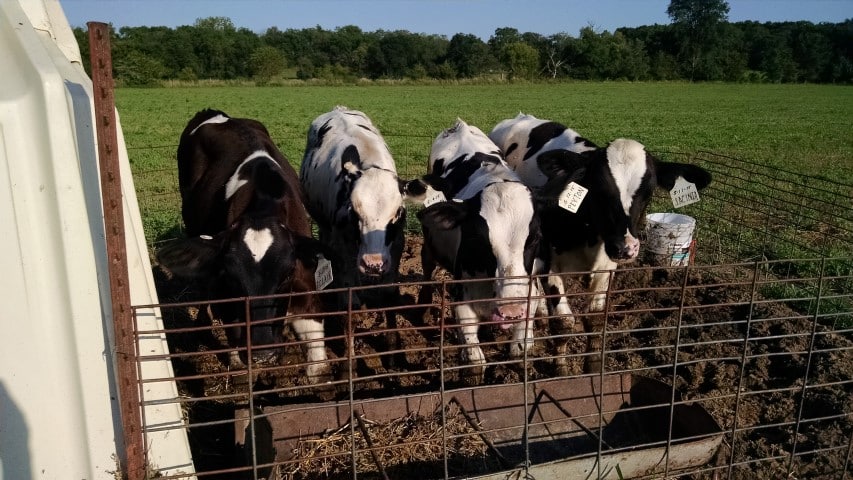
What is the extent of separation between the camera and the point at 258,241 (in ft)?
14.1

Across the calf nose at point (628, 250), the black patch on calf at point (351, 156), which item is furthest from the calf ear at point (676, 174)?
the black patch on calf at point (351, 156)

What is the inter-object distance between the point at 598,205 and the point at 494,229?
4.30 feet

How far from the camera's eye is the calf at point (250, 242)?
414 cm

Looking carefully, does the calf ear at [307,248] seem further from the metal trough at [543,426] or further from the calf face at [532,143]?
the calf face at [532,143]

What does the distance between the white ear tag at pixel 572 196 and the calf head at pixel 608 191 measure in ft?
0.26

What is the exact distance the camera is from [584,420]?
4566mm

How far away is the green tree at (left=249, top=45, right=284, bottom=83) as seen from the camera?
69812 millimetres

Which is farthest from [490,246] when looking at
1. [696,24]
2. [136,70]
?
[696,24]

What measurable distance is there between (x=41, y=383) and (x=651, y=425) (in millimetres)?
3734

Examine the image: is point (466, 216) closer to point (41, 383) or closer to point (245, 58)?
point (41, 383)

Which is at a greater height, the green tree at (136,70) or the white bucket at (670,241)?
the green tree at (136,70)

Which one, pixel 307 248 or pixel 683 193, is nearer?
pixel 307 248

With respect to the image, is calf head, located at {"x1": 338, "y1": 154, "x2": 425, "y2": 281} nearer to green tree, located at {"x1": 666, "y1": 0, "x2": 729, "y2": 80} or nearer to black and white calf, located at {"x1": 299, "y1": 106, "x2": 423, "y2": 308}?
black and white calf, located at {"x1": 299, "y1": 106, "x2": 423, "y2": 308}

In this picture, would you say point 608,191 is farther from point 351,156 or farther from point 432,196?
point 351,156
